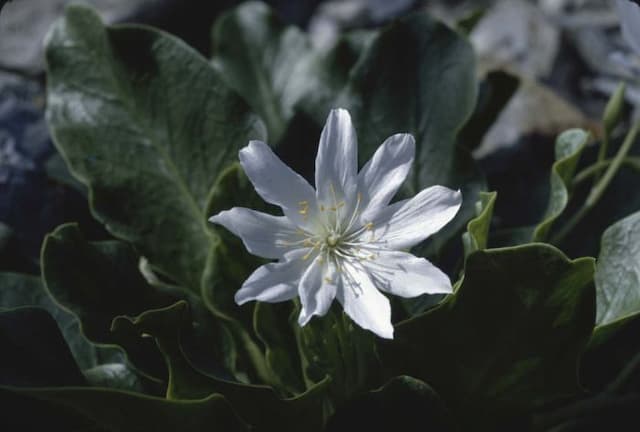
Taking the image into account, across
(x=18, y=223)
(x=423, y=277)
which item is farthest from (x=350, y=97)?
(x=18, y=223)

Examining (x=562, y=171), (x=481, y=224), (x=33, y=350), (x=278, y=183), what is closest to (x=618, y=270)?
(x=562, y=171)

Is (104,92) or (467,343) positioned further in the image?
(104,92)

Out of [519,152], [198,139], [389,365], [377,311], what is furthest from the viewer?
[519,152]

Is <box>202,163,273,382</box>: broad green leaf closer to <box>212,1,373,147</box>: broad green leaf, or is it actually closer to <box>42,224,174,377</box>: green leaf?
<box>42,224,174,377</box>: green leaf

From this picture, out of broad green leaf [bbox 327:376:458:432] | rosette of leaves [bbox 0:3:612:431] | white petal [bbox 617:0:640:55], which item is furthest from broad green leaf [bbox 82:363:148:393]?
white petal [bbox 617:0:640:55]

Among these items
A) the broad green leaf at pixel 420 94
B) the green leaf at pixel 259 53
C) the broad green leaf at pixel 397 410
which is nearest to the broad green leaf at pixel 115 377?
the broad green leaf at pixel 397 410

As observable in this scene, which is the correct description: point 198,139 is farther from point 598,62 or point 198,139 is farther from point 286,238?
point 598,62
